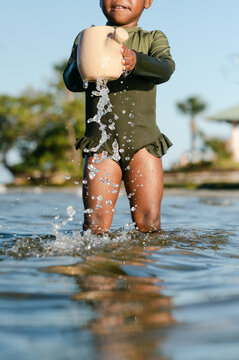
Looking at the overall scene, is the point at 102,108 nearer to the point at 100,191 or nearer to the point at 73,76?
the point at 73,76

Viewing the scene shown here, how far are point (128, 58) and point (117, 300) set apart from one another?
5.89ft

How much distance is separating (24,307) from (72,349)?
1.64 ft

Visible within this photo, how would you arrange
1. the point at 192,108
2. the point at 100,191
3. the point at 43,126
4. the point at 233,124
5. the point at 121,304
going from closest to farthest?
the point at 121,304 → the point at 100,191 → the point at 233,124 → the point at 43,126 → the point at 192,108

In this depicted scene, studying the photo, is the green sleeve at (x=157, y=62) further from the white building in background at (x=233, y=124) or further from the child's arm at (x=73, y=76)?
the white building in background at (x=233, y=124)

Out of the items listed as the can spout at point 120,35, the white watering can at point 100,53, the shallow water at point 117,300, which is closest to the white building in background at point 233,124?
the white watering can at point 100,53

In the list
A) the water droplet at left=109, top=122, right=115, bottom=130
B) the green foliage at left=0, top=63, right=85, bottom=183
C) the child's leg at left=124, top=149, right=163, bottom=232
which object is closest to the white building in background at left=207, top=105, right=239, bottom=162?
the green foliage at left=0, top=63, right=85, bottom=183

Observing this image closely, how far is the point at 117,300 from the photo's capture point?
6.71ft

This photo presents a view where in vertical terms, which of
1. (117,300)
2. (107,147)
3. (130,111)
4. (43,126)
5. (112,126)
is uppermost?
(130,111)

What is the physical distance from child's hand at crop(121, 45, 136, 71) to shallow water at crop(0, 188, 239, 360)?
1.09m

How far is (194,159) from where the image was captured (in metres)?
34.6

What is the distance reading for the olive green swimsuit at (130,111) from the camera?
3793mm

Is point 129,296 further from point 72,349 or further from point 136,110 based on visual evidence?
point 136,110

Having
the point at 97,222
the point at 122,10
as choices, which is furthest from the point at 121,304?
the point at 122,10

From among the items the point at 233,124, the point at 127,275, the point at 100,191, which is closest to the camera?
the point at 127,275
